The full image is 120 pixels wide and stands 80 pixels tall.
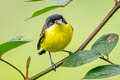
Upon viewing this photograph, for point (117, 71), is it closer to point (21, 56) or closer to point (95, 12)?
point (21, 56)

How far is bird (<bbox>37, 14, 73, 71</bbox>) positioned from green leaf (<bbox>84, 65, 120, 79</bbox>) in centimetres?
62

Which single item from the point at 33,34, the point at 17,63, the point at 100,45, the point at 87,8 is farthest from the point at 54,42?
the point at 87,8

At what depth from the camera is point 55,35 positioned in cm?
147

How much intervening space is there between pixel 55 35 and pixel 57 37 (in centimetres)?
3

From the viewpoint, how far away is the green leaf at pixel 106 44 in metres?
0.82

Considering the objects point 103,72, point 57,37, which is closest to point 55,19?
point 57,37

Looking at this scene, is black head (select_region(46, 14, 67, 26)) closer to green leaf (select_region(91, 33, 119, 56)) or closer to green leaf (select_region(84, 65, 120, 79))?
green leaf (select_region(91, 33, 119, 56))

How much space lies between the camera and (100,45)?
33.1 inches

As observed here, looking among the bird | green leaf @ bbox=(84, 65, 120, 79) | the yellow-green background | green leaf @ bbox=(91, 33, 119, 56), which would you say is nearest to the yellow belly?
the bird

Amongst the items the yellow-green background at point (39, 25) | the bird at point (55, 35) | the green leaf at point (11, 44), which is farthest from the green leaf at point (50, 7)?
the yellow-green background at point (39, 25)

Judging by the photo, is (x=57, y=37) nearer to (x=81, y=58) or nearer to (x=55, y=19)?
(x=55, y=19)

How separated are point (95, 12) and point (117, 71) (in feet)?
9.48

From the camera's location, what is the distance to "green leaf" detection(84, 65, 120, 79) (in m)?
0.70

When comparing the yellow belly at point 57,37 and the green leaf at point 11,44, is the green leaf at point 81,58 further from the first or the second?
the yellow belly at point 57,37
